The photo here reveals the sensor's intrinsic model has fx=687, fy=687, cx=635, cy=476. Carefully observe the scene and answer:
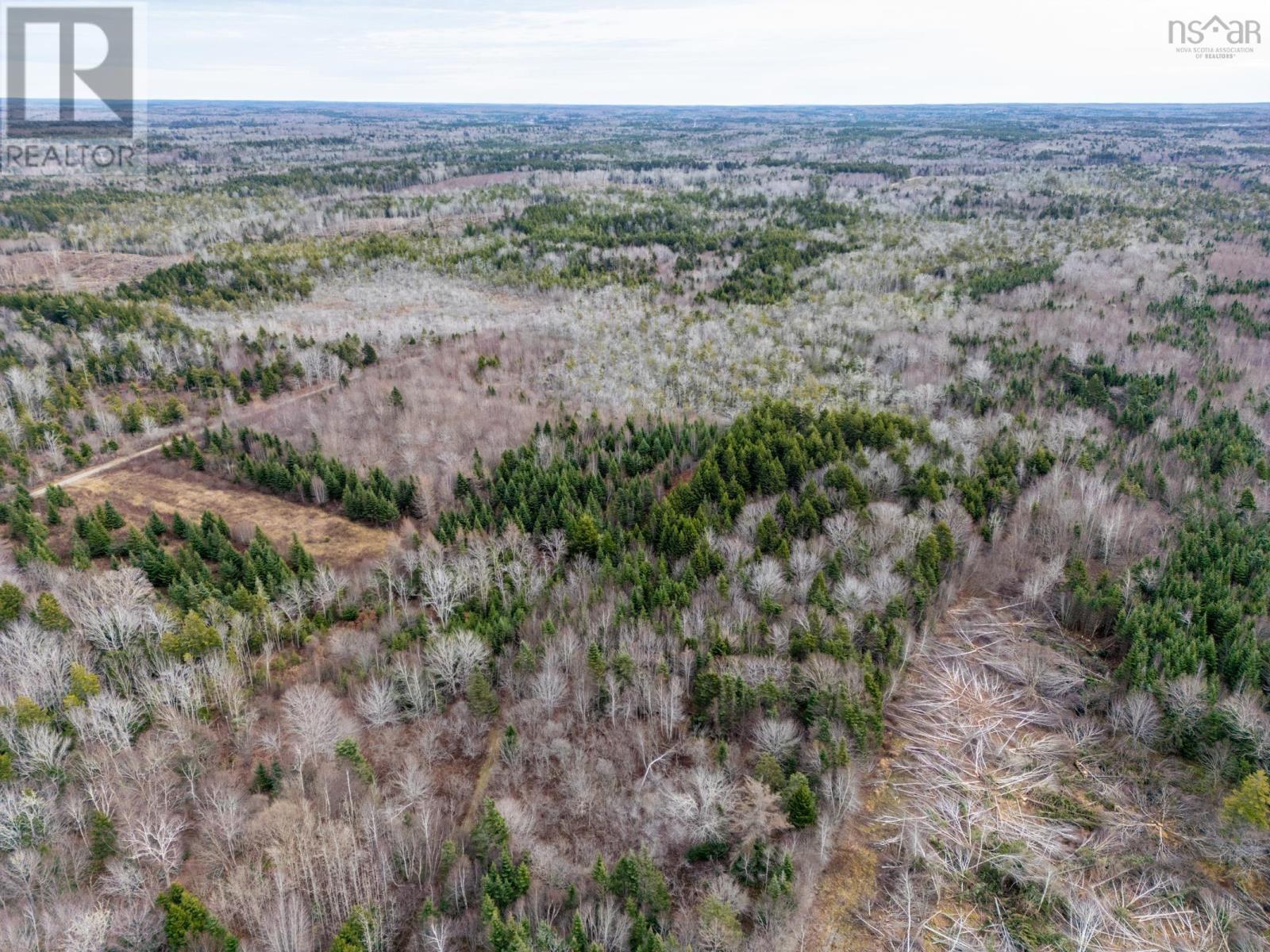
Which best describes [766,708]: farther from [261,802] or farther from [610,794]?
[261,802]

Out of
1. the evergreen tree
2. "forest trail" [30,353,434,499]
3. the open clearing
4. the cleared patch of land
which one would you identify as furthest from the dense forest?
the cleared patch of land

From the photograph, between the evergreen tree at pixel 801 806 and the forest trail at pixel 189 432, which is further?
the forest trail at pixel 189 432

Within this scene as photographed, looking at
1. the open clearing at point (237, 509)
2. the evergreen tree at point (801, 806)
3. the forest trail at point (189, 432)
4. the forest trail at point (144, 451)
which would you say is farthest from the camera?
the forest trail at point (189, 432)

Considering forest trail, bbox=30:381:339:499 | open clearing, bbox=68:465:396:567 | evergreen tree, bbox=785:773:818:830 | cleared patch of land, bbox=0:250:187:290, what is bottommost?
evergreen tree, bbox=785:773:818:830

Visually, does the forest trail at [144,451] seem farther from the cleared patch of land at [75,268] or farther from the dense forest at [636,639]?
the cleared patch of land at [75,268]

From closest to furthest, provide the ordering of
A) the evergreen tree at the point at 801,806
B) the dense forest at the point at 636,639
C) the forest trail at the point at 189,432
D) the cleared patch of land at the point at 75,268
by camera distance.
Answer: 1. the dense forest at the point at 636,639
2. the evergreen tree at the point at 801,806
3. the forest trail at the point at 189,432
4. the cleared patch of land at the point at 75,268

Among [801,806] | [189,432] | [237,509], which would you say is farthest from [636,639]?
[189,432]

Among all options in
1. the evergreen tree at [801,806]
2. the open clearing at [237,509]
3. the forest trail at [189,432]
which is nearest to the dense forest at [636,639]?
the evergreen tree at [801,806]

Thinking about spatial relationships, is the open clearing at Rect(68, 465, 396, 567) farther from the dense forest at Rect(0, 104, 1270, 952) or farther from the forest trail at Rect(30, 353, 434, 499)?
the forest trail at Rect(30, 353, 434, 499)

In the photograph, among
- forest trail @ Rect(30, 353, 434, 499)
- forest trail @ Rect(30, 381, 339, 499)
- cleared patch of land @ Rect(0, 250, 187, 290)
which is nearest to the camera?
forest trail @ Rect(30, 381, 339, 499)

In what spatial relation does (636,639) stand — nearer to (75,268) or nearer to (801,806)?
(801,806)
